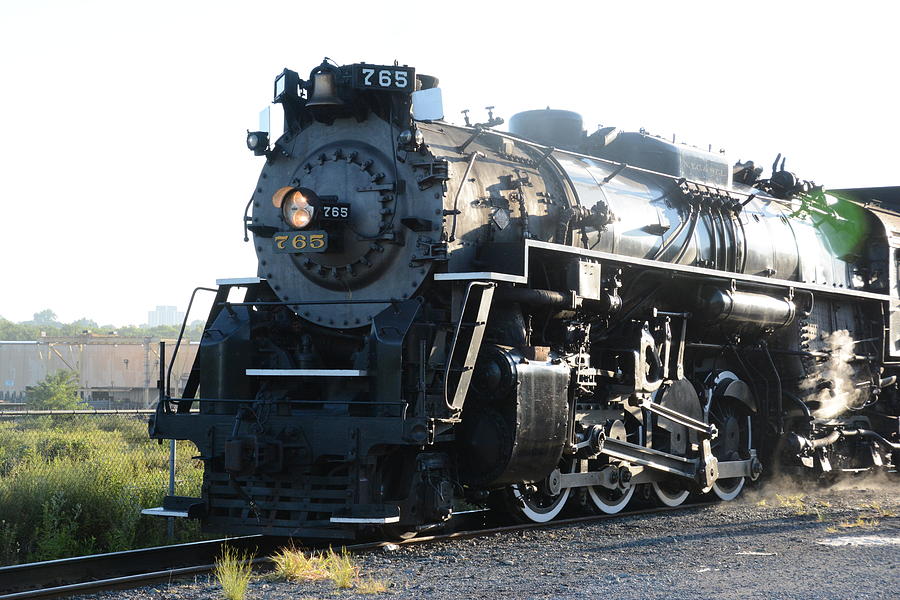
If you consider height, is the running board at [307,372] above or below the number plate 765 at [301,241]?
below

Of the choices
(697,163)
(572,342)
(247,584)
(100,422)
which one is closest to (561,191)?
(572,342)

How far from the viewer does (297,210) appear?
8344mm

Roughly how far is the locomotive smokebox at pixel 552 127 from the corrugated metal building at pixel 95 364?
116ft

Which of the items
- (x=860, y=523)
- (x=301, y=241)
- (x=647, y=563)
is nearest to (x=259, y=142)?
(x=301, y=241)

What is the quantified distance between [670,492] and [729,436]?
1.18 metres

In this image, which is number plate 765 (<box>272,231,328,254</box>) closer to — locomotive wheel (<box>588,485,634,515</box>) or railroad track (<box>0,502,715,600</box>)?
railroad track (<box>0,502,715,600</box>)

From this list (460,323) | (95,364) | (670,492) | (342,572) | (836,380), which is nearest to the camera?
(342,572)

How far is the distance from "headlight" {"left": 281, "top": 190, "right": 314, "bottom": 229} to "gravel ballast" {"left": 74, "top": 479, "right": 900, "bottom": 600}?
286 cm

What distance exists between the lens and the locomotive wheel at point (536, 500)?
8.79 m

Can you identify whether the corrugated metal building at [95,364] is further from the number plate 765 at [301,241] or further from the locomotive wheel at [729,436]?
the number plate 765 at [301,241]

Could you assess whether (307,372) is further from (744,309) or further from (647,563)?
(744,309)

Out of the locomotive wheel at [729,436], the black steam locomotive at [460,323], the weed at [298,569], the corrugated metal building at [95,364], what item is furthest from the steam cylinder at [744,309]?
the corrugated metal building at [95,364]

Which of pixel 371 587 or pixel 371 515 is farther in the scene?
pixel 371 515

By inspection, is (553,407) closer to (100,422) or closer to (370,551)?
(370,551)
